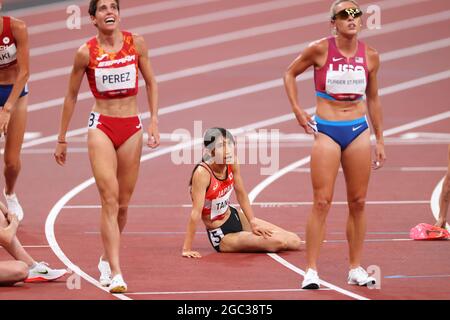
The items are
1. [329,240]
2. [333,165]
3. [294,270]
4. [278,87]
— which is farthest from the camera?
[278,87]

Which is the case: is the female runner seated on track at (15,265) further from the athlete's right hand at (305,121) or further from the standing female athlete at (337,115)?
the athlete's right hand at (305,121)

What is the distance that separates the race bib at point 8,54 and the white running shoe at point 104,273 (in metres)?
2.76

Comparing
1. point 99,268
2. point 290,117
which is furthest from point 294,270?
point 290,117

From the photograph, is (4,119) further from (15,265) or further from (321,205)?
(321,205)

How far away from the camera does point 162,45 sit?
2217cm

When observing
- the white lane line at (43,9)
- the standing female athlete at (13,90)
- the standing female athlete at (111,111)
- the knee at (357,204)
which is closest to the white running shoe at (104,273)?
the standing female athlete at (111,111)

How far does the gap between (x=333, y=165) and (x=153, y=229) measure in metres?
3.12

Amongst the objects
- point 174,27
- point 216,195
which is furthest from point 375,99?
point 174,27

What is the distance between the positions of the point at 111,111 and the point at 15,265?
1419 millimetres

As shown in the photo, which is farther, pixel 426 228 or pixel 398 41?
pixel 398 41

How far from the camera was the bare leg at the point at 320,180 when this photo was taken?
8648mm

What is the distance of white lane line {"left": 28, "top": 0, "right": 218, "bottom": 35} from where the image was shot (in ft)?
76.2

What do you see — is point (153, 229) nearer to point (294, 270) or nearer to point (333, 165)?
point (294, 270)

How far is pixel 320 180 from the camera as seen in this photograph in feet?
28.4
